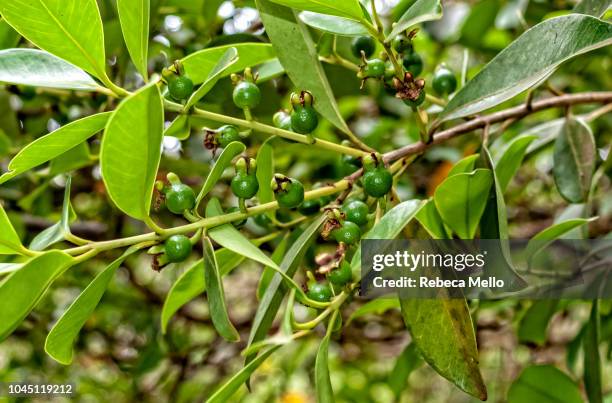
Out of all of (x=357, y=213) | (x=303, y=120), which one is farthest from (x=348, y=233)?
(x=303, y=120)

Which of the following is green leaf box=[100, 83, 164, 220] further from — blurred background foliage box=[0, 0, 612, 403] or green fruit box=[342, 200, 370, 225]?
blurred background foliage box=[0, 0, 612, 403]

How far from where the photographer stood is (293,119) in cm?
84

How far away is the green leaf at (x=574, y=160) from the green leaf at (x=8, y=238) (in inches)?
32.0

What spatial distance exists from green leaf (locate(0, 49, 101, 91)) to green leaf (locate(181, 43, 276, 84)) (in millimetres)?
129

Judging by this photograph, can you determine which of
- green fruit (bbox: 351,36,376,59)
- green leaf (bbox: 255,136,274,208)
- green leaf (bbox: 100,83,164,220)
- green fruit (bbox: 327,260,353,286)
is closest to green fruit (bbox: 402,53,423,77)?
green fruit (bbox: 351,36,376,59)

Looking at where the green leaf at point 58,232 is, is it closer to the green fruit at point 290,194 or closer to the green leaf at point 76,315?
the green leaf at point 76,315

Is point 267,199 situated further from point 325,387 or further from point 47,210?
point 47,210

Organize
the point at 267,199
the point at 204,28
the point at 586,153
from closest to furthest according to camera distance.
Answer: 1. the point at 267,199
2. the point at 586,153
3. the point at 204,28

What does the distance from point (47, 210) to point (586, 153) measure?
128 cm

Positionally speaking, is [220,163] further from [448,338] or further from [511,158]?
[511,158]

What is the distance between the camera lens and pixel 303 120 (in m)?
0.83

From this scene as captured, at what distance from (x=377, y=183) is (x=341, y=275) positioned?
0.12m

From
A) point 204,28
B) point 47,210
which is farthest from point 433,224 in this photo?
point 47,210

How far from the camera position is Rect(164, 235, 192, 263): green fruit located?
2.62 feet
